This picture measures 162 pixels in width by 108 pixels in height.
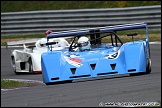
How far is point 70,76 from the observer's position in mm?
11141

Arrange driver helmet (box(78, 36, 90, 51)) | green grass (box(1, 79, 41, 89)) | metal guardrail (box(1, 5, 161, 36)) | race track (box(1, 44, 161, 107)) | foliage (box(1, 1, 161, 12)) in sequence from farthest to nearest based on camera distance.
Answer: foliage (box(1, 1, 161, 12)) < metal guardrail (box(1, 5, 161, 36)) < driver helmet (box(78, 36, 90, 51)) < green grass (box(1, 79, 41, 89)) < race track (box(1, 44, 161, 107))

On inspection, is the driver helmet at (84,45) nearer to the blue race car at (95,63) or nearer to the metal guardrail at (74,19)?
the blue race car at (95,63)

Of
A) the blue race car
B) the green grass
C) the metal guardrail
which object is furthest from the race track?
the metal guardrail

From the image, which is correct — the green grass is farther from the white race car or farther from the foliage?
the foliage

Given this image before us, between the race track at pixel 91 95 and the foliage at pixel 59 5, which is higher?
the foliage at pixel 59 5

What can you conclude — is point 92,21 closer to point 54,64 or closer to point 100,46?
point 100,46

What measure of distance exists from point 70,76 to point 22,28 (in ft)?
45.8

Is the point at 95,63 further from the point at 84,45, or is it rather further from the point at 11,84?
the point at 11,84

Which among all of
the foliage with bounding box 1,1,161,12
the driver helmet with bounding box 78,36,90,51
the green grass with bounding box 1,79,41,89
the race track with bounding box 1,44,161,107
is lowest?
the green grass with bounding box 1,79,41,89

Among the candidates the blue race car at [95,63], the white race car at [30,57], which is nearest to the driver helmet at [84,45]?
the blue race car at [95,63]

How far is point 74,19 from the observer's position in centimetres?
2397

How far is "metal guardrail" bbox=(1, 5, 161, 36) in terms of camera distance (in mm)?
22734

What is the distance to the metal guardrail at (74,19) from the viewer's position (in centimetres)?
2273

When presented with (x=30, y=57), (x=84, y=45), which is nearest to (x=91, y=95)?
(x=84, y=45)
